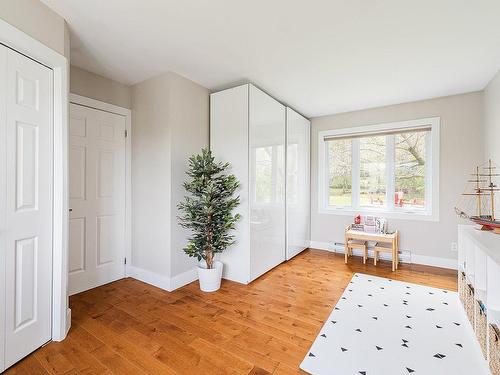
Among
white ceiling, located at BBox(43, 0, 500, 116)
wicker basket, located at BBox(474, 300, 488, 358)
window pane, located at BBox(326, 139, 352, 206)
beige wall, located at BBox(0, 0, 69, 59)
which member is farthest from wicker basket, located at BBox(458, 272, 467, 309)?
beige wall, located at BBox(0, 0, 69, 59)

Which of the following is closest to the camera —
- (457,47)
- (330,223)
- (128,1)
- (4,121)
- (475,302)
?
(4,121)

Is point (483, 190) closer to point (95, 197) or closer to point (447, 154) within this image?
point (447, 154)

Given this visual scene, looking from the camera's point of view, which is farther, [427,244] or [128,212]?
[427,244]

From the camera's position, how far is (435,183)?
352cm

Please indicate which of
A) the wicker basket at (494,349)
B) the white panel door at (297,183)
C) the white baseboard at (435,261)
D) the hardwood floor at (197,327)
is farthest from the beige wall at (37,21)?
the white baseboard at (435,261)

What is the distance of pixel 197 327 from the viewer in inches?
81.0

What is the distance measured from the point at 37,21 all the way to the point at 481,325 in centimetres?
374

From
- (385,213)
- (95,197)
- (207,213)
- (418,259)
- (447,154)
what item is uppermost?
(447,154)

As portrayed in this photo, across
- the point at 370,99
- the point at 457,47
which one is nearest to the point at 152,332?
the point at 457,47

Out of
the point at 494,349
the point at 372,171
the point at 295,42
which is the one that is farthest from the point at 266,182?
the point at 494,349

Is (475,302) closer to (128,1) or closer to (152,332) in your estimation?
(152,332)

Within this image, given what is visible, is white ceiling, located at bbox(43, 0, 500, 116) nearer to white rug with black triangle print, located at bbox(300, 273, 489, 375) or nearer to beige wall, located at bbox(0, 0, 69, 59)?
beige wall, located at bbox(0, 0, 69, 59)

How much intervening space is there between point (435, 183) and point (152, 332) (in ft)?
13.1

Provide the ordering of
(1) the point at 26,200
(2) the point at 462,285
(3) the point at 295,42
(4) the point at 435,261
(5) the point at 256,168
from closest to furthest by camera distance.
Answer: (1) the point at 26,200 → (3) the point at 295,42 → (2) the point at 462,285 → (5) the point at 256,168 → (4) the point at 435,261
